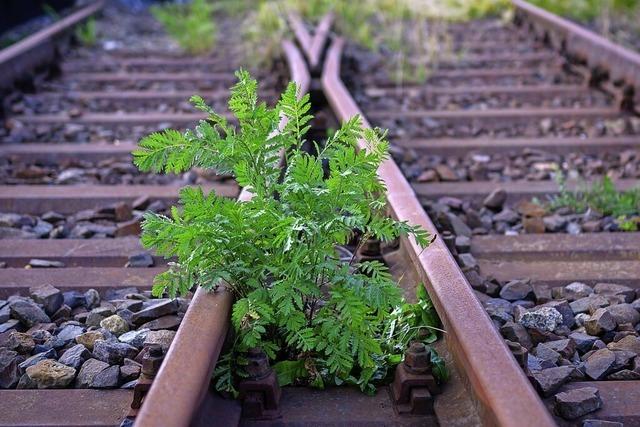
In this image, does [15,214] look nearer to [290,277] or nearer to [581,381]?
[290,277]

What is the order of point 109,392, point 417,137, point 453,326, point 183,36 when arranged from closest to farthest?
1. point 453,326
2. point 109,392
3. point 417,137
4. point 183,36

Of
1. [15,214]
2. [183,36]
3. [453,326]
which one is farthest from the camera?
[183,36]

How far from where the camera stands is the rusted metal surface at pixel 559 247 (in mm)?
3617

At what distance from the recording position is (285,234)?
2.30m

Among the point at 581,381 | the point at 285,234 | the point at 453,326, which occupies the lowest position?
the point at 581,381

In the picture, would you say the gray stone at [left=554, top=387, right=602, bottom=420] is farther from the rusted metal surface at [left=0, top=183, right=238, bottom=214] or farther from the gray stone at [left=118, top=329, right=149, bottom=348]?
the rusted metal surface at [left=0, top=183, right=238, bottom=214]

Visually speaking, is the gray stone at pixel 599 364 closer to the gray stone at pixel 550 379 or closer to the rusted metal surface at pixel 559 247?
the gray stone at pixel 550 379

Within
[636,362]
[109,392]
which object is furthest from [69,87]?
[636,362]

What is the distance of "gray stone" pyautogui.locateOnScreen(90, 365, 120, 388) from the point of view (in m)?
2.49

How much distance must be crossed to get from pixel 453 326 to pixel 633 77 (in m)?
4.24

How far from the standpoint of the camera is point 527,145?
5.31m

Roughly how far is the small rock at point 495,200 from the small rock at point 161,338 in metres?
2.04

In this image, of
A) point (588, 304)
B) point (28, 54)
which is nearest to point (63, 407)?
point (588, 304)

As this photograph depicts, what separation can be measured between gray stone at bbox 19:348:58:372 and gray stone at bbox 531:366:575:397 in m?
1.38
